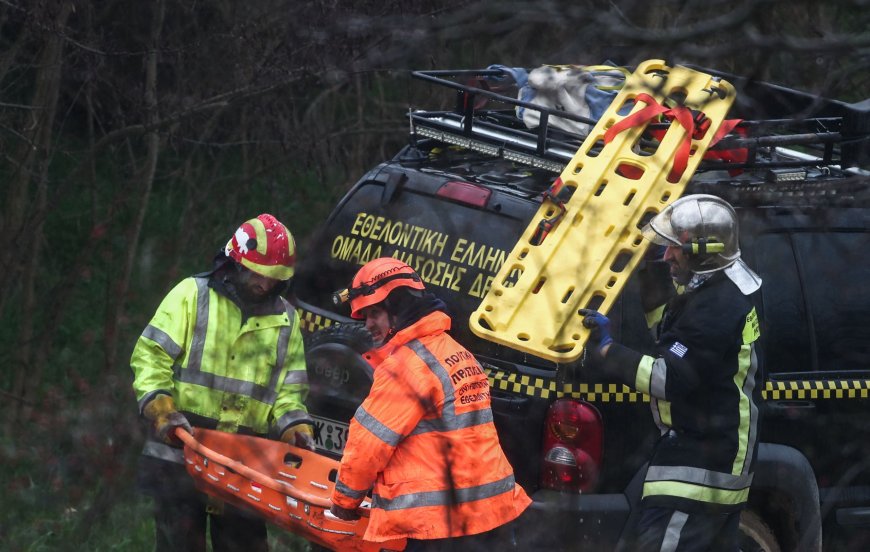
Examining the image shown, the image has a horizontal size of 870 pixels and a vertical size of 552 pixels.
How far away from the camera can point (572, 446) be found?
497 cm

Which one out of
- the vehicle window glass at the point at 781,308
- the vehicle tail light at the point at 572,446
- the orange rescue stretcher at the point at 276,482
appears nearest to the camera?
the orange rescue stretcher at the point at 276,482

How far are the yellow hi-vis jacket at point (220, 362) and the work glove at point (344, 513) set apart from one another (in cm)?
80

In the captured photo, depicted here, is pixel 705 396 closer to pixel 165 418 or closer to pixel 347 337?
pixel 347 337

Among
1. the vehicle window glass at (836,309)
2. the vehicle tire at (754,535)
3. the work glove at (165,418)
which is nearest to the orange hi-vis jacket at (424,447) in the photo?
the work glove at (165,418)

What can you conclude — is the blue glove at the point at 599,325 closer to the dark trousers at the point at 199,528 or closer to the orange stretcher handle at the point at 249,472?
the orange stretcher handle at the point at 249,472

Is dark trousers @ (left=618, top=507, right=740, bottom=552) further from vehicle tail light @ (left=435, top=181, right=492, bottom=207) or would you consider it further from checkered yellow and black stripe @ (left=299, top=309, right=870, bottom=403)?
vehicle tail light @ (left=435, top=181, right=492, bottom=207)

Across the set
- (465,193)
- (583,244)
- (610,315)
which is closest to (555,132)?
(465,193)

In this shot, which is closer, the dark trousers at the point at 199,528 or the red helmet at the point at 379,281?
the red helmet at the point at 379,281

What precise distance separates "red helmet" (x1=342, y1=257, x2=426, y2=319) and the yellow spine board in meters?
0.38

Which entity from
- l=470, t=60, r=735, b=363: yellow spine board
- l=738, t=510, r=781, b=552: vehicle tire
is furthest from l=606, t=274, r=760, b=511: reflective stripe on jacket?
l=738, t=510, r=781, b=552: vehicle tire

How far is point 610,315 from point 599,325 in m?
0.35

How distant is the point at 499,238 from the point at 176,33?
3284 mm

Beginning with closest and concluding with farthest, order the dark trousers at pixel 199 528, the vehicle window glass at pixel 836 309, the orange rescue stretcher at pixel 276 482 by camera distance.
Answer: the orange rescue stretcher at pixel 276 482
the dark trousers at pixel 199 528
the vehicle window glass at pixel 836 309

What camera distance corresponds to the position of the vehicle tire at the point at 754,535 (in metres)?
5.39
